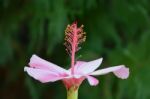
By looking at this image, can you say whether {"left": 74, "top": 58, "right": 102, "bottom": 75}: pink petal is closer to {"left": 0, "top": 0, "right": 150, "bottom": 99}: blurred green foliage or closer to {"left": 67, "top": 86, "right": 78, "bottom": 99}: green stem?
{"left": 67, "top": 86, "right": 78, "bottom": 99}: green stem

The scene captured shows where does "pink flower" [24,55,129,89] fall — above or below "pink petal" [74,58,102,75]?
below

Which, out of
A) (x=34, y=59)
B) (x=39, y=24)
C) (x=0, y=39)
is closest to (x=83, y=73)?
(x=34, y=59)

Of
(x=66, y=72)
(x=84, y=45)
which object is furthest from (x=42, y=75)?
(x=84, y=45)

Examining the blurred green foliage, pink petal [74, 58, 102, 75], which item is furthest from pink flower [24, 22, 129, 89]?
the blurred green foliage

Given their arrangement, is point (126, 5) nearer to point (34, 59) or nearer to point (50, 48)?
point (50, 48)

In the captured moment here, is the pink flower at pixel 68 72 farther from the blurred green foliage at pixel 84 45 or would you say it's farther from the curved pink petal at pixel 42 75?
the blurred green foliage at pixel 84 45

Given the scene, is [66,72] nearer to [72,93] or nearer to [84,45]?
[72,93]

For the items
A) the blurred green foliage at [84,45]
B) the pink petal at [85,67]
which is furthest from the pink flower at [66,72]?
A: the blurred green foliage at [84,45]
